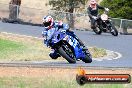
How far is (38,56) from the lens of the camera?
20703mm

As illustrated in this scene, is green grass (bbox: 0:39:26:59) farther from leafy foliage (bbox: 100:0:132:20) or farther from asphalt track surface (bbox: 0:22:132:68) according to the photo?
leafy foliage (bbox: 100:0:132:20)

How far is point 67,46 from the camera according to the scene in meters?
16.6

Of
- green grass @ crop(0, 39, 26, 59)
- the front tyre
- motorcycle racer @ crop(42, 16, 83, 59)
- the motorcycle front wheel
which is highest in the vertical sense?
motorcycle racer @ crop(42, 16, 83, 59)

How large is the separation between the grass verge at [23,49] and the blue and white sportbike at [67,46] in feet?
11.3

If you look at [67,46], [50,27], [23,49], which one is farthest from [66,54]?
[23,49]

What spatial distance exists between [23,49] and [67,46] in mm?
7098

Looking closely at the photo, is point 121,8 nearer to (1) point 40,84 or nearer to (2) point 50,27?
(2) point 50,27

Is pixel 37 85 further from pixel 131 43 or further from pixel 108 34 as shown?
pixel 108 34

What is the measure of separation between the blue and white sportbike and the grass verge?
136 inches

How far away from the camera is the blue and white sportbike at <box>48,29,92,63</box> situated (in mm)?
16094

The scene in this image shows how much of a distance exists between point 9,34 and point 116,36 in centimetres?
582

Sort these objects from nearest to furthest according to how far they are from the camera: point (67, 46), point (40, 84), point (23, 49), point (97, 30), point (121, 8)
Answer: point (40, 84), point (67, 46), point (23, 49), point (97, 30), point (121, 8)

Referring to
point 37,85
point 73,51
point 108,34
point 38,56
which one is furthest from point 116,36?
point 37,85

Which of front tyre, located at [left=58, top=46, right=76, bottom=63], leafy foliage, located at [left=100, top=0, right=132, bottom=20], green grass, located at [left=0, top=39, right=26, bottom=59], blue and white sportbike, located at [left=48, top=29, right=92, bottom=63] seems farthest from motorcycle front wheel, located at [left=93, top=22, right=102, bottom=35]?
blue and white sportbike, located at [left=48, top=29, right=92, bottom=63]
